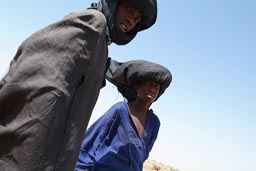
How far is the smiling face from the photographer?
413cm

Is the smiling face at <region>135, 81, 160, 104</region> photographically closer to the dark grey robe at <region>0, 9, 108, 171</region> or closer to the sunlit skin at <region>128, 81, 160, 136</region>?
the sunlit skin at <region>128, 81, 160, 136</region>

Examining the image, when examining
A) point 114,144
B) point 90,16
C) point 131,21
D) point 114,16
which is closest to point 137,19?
point 131,21

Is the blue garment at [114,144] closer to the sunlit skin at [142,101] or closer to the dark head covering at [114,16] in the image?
the sunlit skin at [142,101]

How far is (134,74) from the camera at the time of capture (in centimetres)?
408

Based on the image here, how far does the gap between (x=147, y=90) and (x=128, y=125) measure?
60 cm

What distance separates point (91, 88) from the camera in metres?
1.85

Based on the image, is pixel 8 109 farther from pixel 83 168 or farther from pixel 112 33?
pixel 83 168

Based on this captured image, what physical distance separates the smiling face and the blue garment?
29 cm

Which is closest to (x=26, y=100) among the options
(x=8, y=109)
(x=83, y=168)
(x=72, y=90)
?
(x=8, y=109)

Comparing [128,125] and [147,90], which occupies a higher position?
[147,90]

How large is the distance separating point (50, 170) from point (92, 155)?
1850mm

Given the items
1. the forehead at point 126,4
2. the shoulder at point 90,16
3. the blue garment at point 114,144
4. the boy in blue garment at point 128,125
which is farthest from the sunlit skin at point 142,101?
the shoulder at point 90,16

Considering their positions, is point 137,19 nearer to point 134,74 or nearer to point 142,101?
point 134,74

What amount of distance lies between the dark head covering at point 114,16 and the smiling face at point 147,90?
1565 millimetres
